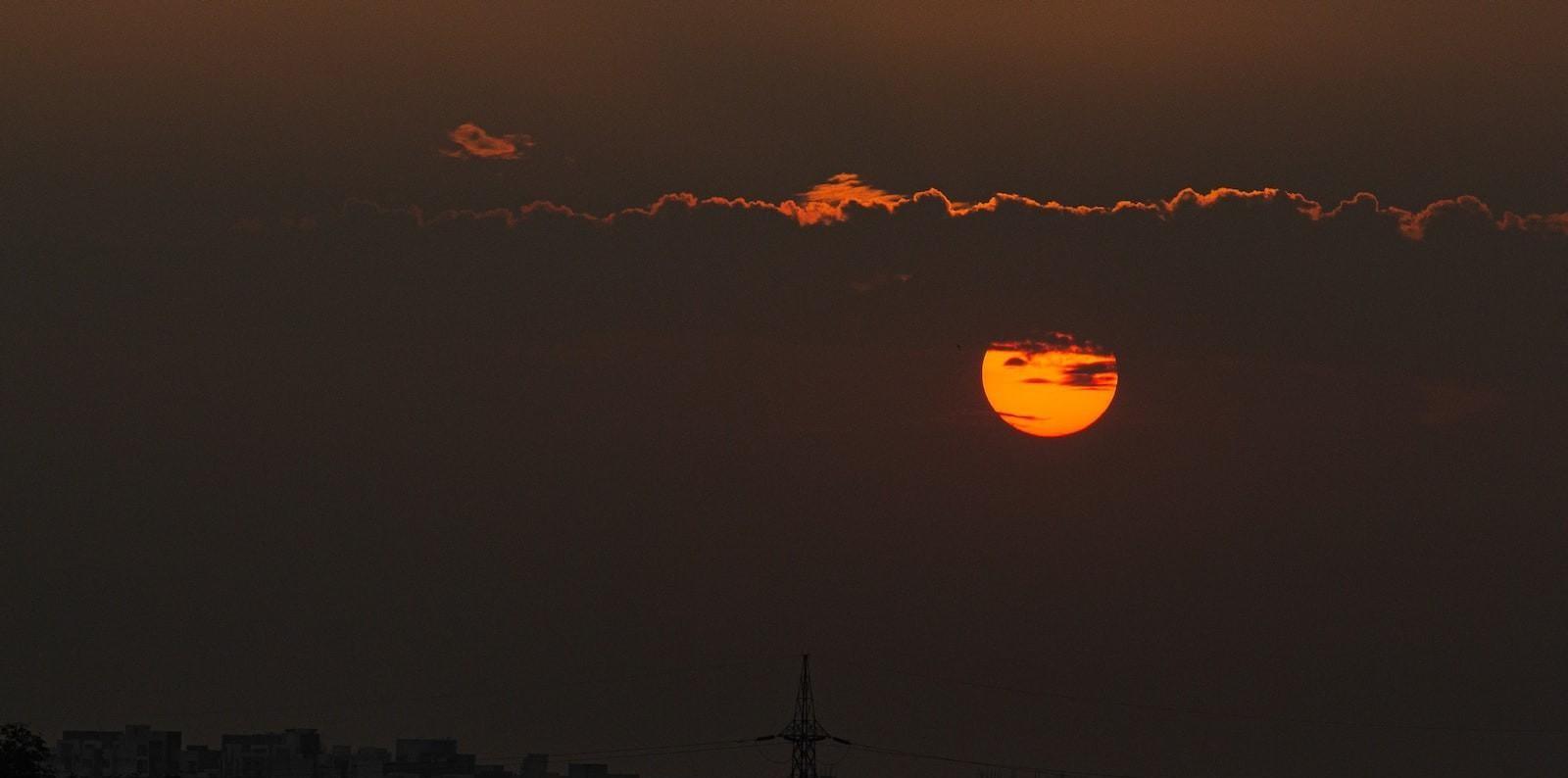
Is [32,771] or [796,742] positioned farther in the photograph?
[796,742]

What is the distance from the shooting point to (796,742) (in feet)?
466

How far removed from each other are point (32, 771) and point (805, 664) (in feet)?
176

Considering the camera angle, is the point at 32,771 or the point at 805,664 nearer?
the point at 32,771

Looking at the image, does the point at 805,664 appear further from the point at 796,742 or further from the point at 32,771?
the point at 32,771

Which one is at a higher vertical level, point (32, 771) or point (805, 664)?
point (805, 664)

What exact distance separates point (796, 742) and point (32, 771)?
53513mm

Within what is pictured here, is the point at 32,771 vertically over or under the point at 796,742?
under

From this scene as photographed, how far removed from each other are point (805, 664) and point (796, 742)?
4.37 m

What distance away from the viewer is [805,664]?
14238 cm

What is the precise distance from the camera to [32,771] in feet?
321

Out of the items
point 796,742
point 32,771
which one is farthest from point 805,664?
point 32,771
